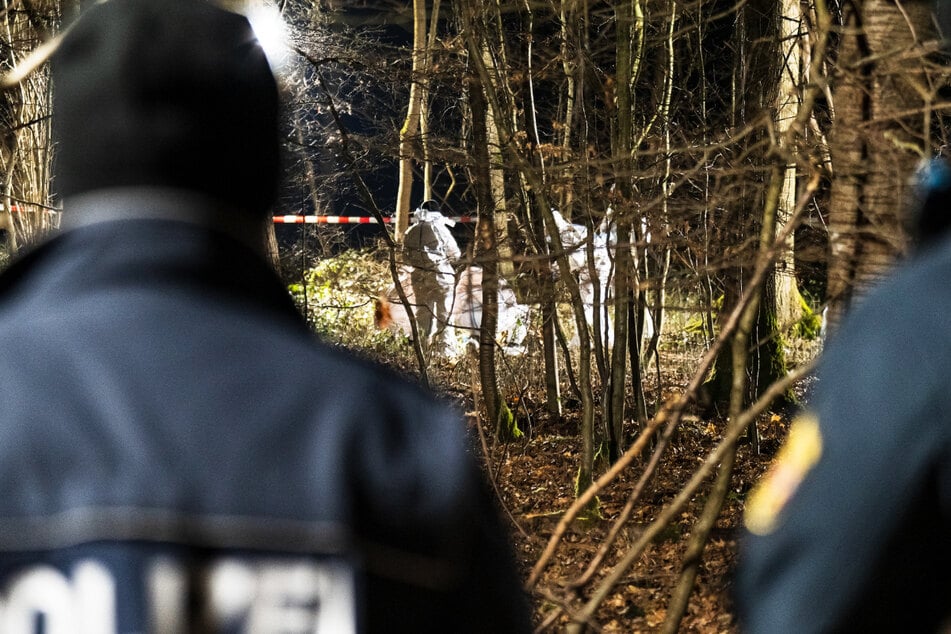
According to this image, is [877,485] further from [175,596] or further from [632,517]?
[632,517]

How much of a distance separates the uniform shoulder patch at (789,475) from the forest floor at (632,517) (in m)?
2.36

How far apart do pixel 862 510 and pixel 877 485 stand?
4 cm

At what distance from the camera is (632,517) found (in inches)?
312

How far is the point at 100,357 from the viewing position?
1.12m

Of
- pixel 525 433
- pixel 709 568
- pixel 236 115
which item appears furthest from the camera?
pixel 525 433

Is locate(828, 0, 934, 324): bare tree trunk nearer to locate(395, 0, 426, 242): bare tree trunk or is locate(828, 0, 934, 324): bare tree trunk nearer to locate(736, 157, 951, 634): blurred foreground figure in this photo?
locate(736, 157, 951, 634): blurred foreground figure

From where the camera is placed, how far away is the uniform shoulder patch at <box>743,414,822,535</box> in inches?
50.1

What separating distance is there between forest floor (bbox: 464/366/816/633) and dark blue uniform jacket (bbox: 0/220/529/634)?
2.62 metres

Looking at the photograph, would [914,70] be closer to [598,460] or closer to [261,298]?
[261,298]

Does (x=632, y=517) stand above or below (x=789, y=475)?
below

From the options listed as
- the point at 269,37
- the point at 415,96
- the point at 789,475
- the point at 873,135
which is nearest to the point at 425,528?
the point at 789,475

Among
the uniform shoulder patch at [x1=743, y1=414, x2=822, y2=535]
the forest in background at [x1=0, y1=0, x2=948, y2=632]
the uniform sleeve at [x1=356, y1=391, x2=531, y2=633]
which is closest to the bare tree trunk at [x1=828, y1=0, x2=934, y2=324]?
the forest in background at [x1=0, y1=0, x2=948, y2=632]

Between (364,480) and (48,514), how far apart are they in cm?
32

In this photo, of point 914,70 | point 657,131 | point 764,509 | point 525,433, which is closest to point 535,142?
point 657,131
